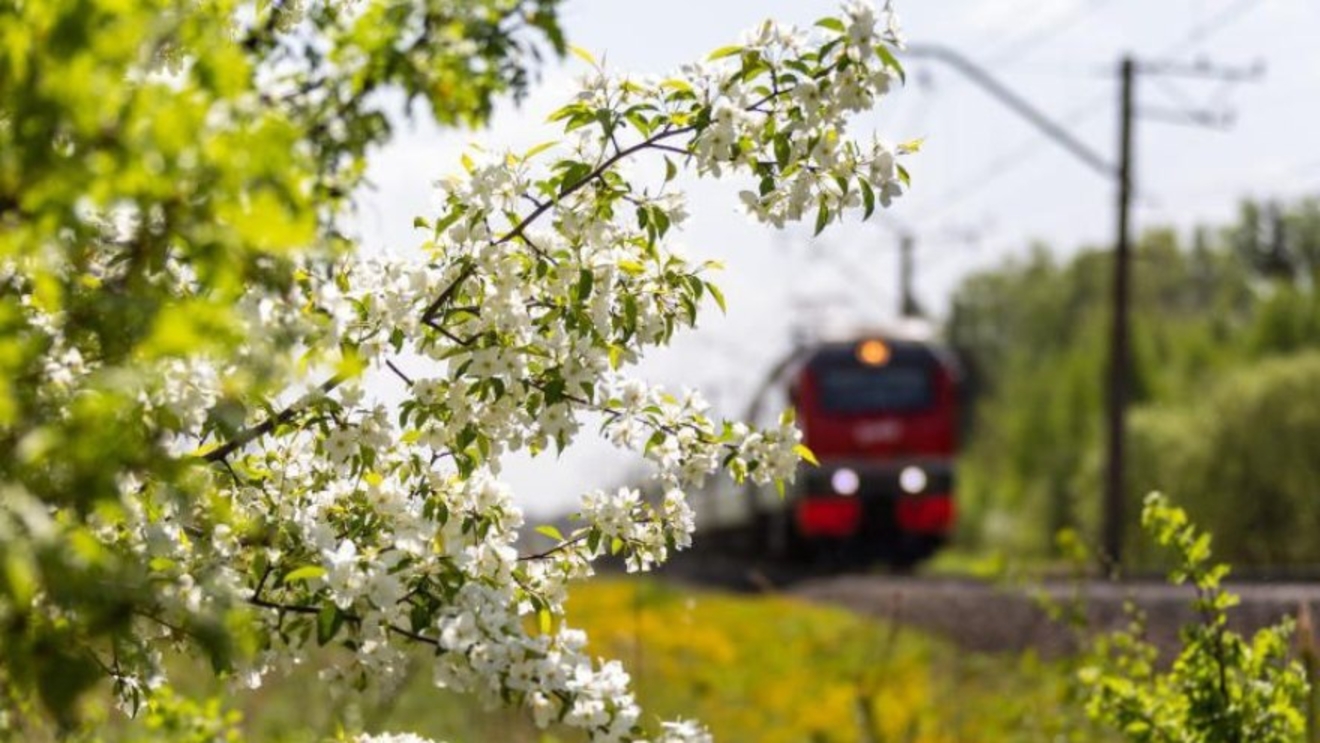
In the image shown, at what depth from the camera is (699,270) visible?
4.25 m

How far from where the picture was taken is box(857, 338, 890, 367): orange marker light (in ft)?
86.7

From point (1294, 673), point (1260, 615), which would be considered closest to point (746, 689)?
point (1260, 615)

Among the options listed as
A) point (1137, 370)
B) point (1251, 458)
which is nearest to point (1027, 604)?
point (1251, 458)

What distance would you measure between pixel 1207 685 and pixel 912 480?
22127 millimetres

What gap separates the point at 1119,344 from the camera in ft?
75.3

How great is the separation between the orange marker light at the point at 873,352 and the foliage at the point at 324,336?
2183 cm

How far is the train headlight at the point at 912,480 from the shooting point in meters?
27.2

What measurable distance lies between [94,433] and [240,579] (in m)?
1.51

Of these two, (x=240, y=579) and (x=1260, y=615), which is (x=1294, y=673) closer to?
(x=240, y=579)

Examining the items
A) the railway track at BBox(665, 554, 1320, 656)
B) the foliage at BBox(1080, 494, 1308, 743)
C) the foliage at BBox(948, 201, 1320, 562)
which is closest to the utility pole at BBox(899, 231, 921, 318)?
the foliage at BBox(948, 201, 1320, 562)

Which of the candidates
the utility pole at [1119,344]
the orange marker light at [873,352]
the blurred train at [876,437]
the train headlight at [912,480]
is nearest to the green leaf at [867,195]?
the utility pole at [1119,344]

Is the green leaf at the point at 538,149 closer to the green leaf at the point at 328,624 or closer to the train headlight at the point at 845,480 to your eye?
the green leaf at the point at 328,624

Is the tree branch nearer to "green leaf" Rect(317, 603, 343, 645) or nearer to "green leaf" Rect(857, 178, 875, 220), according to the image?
"green leaf" Rect(317, 603, 343, 645)

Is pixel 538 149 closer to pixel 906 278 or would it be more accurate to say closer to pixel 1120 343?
pixel 1120 343
